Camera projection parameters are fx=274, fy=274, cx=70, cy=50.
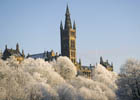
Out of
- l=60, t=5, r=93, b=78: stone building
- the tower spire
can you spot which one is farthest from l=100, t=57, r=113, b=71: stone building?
the tower spire

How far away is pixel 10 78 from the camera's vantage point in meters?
52.9

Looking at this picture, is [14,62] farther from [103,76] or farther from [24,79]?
[103,76]

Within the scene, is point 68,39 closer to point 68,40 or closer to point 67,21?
point 68,40

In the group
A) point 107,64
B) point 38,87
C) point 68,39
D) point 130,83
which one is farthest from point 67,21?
point 38,87

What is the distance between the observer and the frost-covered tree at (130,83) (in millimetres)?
68625

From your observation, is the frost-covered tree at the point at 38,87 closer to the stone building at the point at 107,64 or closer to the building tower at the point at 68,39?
the building tower at the point at 68,39

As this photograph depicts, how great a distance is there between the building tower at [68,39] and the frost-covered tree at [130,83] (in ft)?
226

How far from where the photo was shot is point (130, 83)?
69250 mm

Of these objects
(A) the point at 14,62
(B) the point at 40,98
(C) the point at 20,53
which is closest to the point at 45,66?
(A) the point at 14,62

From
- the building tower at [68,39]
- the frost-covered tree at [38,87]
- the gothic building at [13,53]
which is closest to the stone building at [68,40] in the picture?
the building tower at [68,39]

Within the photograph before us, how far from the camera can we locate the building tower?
141m

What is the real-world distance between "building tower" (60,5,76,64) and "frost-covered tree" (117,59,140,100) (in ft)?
226

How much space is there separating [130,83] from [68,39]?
76159mm

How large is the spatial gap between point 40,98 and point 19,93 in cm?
1067
